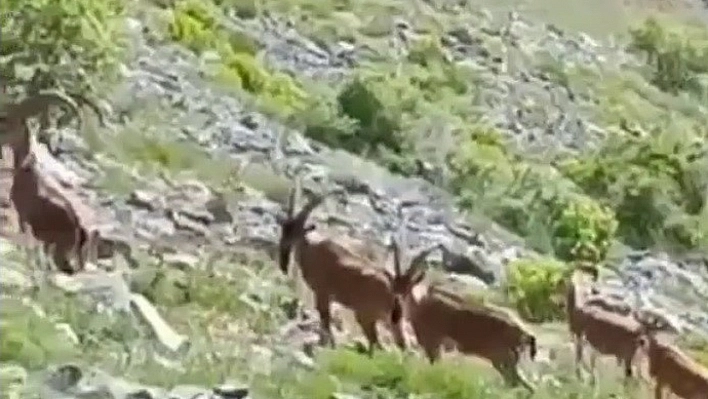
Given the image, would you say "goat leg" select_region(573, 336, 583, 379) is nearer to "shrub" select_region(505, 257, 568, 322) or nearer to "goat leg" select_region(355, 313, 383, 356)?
"shrub" select_region(505, 257, 568, 322)

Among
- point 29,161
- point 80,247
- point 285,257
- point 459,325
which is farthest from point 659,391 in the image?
point 29,161

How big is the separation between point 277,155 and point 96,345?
1.47 ft

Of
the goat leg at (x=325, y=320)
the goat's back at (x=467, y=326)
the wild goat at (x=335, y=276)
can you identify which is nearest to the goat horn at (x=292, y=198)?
the wild goat at (x=335, y=276)

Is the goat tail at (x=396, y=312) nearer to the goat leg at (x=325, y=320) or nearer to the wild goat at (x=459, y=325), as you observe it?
the wild goat at (x=459, y=325)

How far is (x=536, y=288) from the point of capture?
254 cm

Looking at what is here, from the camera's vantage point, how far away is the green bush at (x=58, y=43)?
223 cm

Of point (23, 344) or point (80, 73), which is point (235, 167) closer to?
point (80, 73)

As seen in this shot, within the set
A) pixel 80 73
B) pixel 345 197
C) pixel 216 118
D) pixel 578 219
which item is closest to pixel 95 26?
pixel 80 73

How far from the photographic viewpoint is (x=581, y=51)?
2.76m

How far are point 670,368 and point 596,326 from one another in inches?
5.8

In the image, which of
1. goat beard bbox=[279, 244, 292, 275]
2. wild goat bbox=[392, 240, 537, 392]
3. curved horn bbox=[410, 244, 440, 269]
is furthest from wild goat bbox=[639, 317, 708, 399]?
goat beard bbox=[279, 244, 292, 275]

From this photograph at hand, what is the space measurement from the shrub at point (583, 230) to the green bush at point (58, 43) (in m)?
0.81

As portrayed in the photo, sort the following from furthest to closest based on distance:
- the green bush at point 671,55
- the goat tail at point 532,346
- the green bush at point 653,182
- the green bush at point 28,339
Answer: the green bush at point 671,55, the green bush at point 653,182, the goat tail at point 532,346, the green bush at point 28,339

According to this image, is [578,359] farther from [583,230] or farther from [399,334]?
[399,334]
